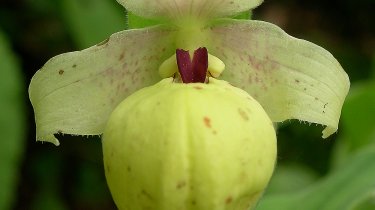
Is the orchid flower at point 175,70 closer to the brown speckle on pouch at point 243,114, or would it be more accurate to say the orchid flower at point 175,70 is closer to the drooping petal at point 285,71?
the drooping petal at point 285,71

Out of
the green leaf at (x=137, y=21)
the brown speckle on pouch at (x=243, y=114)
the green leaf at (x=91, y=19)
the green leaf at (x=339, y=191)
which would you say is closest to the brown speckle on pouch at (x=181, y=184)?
the brown speckle on pouch at (x=243, y=114)

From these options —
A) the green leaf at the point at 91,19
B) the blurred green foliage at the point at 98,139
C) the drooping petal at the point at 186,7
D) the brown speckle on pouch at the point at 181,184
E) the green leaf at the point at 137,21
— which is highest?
the drooping petal at the point at 186,7

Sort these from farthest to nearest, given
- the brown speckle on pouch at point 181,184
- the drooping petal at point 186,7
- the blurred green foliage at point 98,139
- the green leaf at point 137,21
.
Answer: the blurred green foliage at point 98,139, the green leaf at point 137,21, the drooping petal at point 186,7, the brown speckle on pouch at point 181,184

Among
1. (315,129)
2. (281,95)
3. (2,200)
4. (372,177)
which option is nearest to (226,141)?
(281,95)

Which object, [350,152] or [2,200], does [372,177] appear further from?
[2,200]

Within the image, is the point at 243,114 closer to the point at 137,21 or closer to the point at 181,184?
the point at 181,184

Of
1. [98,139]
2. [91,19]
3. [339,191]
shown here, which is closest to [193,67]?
[339,191]

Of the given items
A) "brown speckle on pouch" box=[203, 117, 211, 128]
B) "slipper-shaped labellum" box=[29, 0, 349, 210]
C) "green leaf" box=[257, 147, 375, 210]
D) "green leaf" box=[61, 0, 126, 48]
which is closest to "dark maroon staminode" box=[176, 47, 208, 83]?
"slipper-shaped labellum" box=[29, 0, 349, 210]
